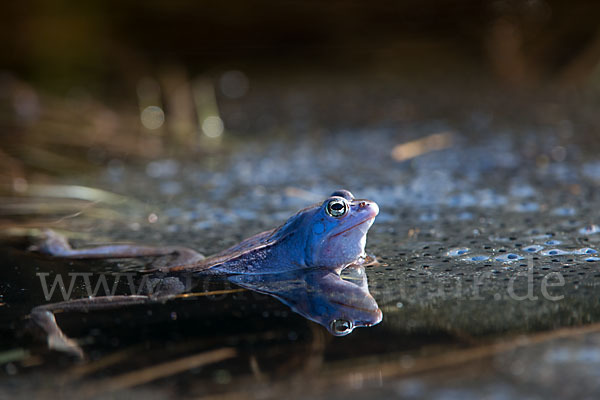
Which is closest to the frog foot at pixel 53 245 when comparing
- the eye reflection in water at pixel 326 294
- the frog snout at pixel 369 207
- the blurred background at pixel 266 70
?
the eye reflection in water at pixel 326 294

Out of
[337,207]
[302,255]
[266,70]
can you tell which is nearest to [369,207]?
[337,207]

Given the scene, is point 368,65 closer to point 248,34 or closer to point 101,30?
point 248,34

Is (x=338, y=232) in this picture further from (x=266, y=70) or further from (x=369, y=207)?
(x=266, y=70)

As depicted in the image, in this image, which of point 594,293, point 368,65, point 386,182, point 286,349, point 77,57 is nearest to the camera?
point 286,349

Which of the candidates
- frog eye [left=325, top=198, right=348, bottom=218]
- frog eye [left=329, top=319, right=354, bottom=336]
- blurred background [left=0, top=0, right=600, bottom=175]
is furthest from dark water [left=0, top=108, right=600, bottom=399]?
blurred background [left=0, top=0, right=600, bottom=175]

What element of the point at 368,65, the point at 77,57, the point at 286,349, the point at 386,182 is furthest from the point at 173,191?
the point at 77,57
